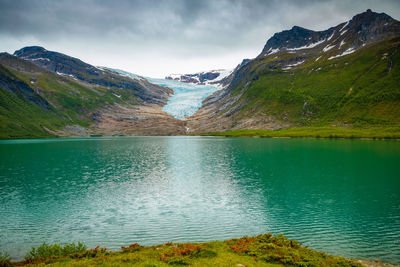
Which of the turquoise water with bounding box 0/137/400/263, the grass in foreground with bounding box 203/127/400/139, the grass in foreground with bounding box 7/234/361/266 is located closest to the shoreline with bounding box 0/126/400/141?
the grass in foreground with bounding box 203/127/400/139

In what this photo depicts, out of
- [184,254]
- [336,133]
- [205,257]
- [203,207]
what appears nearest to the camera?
[205,257]

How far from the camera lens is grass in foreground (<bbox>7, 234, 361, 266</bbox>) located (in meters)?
14.3

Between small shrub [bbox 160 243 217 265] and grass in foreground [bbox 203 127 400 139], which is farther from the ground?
grass in foreground [bbox 203 127 400 139]

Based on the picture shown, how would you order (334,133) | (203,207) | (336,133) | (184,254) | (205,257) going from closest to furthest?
1. (205,257)
2. (184,254)
3. (203,207)
4. (336,133)
5. (334,133)

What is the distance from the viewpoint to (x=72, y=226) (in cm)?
2417

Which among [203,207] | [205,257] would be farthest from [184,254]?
[203,207]

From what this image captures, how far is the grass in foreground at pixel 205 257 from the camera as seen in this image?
47.1 feet

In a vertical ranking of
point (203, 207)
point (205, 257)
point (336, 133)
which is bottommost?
point (203, 207)

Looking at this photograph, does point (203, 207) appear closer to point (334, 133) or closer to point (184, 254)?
point (184, 254)

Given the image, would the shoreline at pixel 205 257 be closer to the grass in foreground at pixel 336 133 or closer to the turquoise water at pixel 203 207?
the turquoise water at pixel 203 207

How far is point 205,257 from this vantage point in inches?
605

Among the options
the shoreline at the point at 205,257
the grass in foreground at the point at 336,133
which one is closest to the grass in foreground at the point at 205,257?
the shoreline at the point at 205,257

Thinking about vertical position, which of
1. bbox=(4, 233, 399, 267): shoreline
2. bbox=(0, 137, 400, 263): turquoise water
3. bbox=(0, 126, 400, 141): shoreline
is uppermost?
bbox=(0, 126, 400, 141): shoreline

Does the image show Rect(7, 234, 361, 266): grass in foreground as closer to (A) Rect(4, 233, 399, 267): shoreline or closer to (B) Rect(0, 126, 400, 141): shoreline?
(A) Rect(4, 233, 399, 267): shoreline
